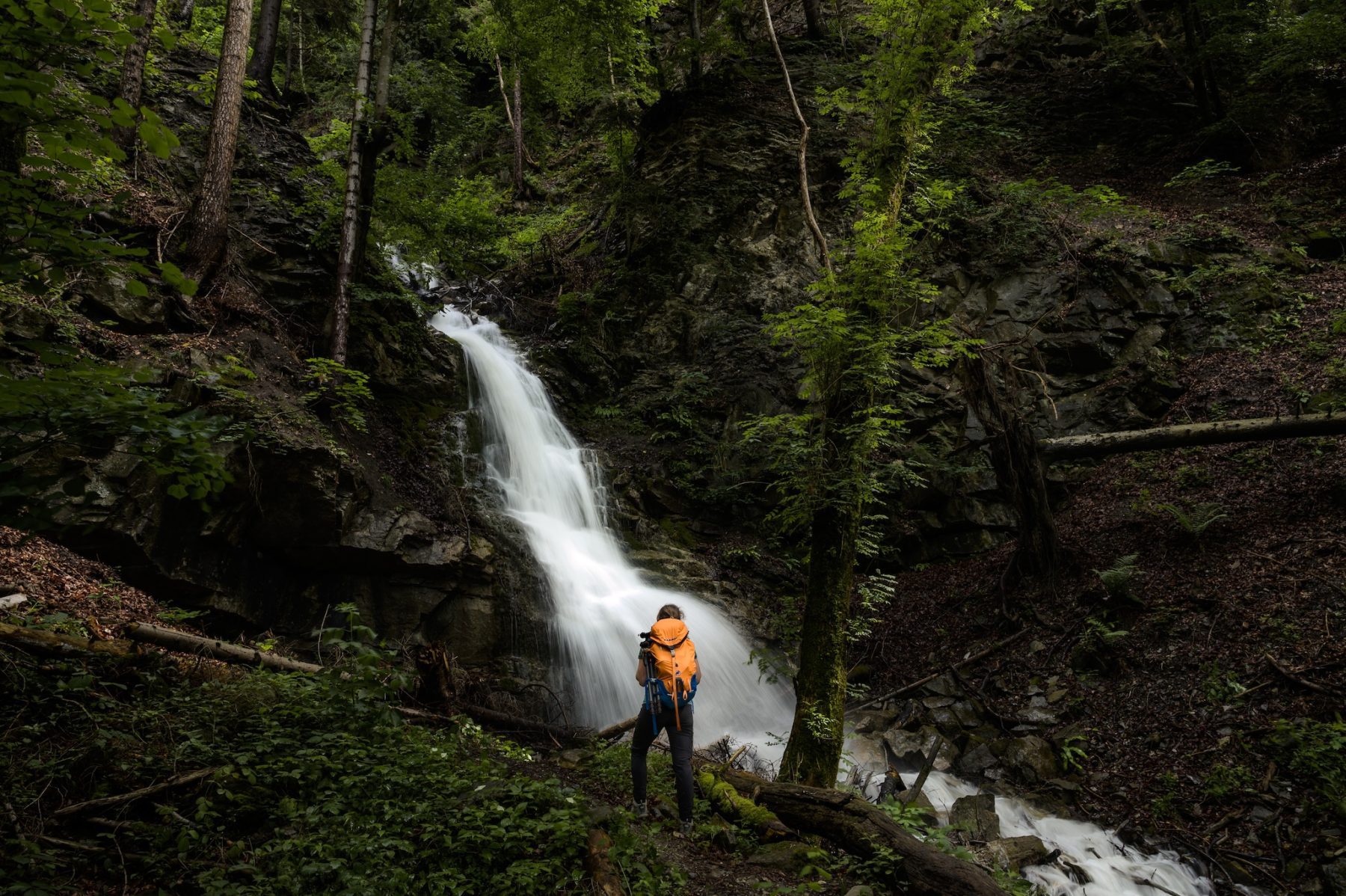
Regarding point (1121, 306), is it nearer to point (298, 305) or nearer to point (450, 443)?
point (450, 443)

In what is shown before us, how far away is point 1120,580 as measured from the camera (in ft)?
26.1

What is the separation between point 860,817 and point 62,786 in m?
4.70

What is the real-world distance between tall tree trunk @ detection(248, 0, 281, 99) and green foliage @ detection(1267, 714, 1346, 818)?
1771 centimetres

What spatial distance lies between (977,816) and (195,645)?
693 centimetres

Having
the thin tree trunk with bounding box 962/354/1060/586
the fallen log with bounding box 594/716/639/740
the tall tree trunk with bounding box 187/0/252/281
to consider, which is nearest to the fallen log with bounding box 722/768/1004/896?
the fallen log with bounding box 594/716/639/740

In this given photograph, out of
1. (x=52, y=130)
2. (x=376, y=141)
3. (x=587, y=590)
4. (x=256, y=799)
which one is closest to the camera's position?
(x=52, y=130)

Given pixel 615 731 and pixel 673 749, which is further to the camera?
pixel 615 731

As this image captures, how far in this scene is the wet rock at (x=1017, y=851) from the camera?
5352 mm

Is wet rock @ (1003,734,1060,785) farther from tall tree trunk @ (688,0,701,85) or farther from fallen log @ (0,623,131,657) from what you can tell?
tall tree trunk @ (688,0,701,85)

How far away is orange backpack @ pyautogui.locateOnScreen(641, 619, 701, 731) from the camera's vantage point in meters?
4.84

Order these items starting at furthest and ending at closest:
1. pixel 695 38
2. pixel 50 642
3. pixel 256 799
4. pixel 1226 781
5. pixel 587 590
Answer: pixel 695 38
pixel 587 590
pixel 1226 781
pixel 50 642
pixel 256 799

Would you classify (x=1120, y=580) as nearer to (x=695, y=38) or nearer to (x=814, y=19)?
(x=695, y=38)

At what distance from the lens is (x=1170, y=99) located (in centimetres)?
1530

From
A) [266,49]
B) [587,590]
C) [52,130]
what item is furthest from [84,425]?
[266,49]
